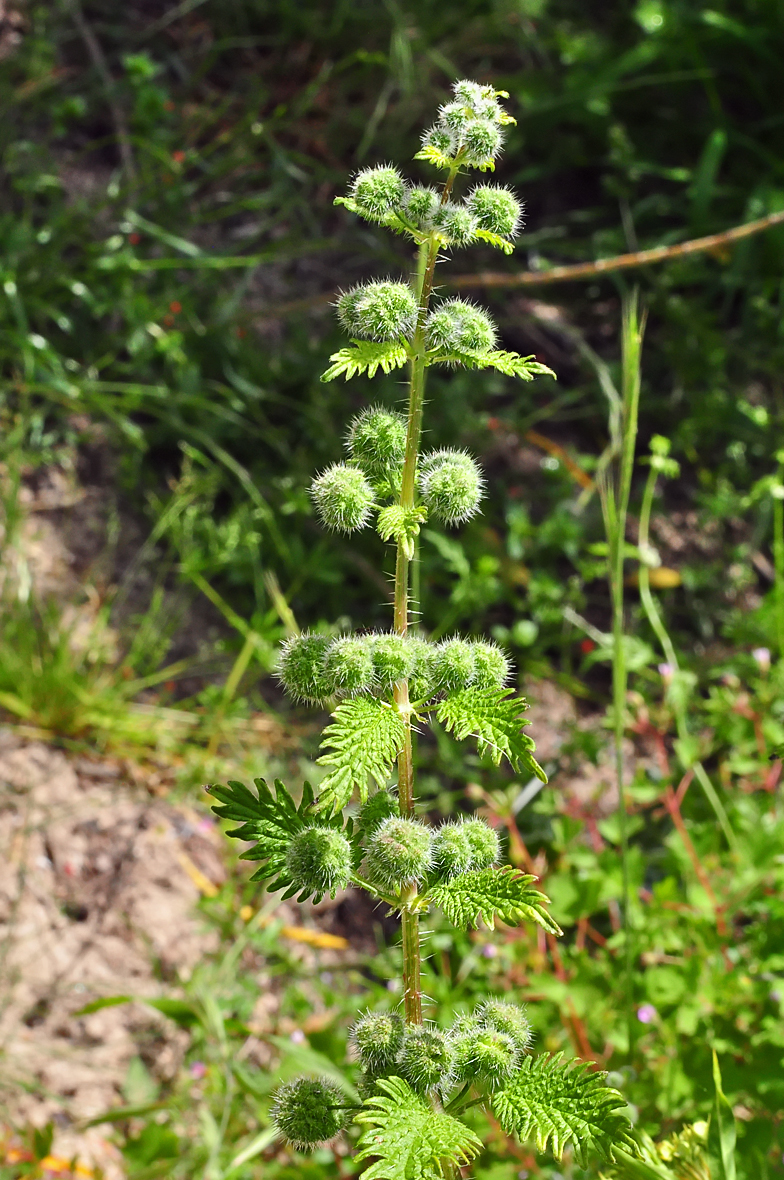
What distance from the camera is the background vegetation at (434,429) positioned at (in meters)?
2.02

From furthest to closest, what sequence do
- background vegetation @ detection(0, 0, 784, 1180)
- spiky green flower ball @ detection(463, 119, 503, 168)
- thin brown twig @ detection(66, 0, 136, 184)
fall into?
thin brown twig @ detection(66, 0, 136, 184)
background vegetation @ detection(0, 0, 784, 1180)
spiky green flower ball @ detection(463, 119, 503, 168)

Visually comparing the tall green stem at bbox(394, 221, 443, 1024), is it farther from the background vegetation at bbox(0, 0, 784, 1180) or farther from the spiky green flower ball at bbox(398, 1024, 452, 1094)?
the background vegetation at bbox(0, 0, 784, 1180)

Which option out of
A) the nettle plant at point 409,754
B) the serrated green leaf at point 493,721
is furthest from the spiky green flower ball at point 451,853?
the serrated green leaf at point 493,721

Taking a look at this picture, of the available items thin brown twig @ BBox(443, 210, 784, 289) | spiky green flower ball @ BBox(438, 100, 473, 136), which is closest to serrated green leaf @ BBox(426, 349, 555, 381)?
spiky green flower ball @ BBox(438, 100, 473, 136)

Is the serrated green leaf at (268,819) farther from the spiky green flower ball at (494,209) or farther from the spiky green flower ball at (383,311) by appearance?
the spiky green flower ball at (494,209)

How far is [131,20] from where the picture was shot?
3.74 metres

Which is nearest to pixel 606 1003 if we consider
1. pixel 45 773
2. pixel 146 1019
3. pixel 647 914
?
pixel 647 914

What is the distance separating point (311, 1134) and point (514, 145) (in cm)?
330

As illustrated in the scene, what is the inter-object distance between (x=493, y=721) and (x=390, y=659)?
0.40 ft

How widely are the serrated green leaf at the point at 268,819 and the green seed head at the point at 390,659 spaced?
0.14 meters

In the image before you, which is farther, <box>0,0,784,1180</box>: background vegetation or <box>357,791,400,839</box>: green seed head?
<box>0,0,784,1180</box>: background vegetation

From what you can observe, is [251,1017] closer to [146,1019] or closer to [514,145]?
[146,1019]

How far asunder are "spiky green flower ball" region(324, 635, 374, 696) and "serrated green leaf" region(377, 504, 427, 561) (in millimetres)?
108

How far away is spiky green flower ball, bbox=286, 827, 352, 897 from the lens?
100cm
